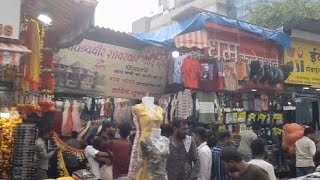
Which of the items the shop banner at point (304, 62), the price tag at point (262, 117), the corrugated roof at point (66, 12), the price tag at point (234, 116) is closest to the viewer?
the corrugated roof at point (66, 12)

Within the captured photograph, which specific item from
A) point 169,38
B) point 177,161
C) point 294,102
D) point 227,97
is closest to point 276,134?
point 294,102

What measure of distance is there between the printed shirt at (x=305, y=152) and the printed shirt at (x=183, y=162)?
12.4 ft

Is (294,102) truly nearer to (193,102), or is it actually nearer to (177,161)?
(193,102)

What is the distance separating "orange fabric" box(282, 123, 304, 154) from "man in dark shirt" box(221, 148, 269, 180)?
632 cm

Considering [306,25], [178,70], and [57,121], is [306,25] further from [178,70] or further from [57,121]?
[57,121]

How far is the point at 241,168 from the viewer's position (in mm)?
4090

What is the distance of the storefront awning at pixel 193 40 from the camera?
8305 mm

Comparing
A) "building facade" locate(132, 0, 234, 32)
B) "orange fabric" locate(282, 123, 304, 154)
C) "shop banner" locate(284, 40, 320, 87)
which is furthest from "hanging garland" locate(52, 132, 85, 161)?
"building facade" locate(132, 0, 234, 32)

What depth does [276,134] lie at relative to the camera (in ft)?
35.4

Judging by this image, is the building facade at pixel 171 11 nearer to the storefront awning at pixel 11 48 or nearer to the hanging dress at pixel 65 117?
the hanging dress at pixel 65 117

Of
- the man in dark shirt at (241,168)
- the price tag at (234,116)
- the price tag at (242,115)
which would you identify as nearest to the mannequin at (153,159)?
the man in dark shirt at (241,168)

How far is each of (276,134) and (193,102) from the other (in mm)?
3303

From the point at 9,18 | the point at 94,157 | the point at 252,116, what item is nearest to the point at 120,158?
the point at 94,157

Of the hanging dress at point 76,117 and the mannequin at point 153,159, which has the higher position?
the hanging dress at point 76,117
